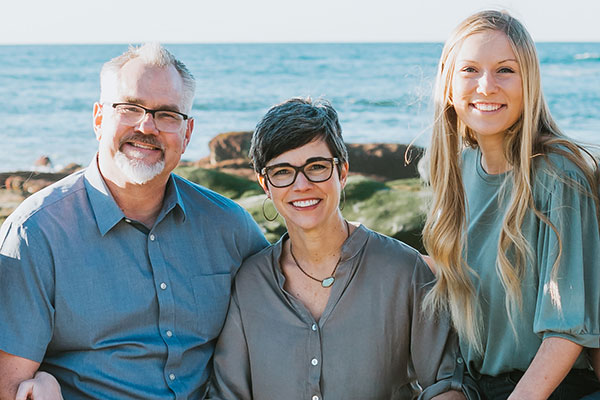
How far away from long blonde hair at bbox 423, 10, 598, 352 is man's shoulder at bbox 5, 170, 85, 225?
5.25 ft

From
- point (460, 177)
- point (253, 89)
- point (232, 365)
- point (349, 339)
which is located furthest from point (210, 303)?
point (253, 89)

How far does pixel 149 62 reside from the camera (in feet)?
10.6

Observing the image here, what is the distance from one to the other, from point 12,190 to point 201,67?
82.0ft

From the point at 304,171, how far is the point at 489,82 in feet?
2.74

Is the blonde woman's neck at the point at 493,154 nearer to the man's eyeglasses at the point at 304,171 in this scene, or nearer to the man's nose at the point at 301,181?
the man's eyeglasses at the point at 304,171

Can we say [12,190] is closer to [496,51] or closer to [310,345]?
[310,345]

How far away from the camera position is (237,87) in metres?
26.4

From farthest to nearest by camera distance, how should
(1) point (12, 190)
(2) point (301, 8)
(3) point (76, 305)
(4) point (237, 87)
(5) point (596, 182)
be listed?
(2) point (301, 8) → (4) point (237, 87) → (1) point (12, 190) → (3) point (76, 305) → (5) point (596, 182)

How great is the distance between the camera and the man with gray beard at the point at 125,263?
2.87 m

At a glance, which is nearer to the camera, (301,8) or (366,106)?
(366,106)

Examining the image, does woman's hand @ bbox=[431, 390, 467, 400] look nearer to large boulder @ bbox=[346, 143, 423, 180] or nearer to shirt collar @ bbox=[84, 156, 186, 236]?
shirt collar @ bbox=[84, 156, 186, 236]

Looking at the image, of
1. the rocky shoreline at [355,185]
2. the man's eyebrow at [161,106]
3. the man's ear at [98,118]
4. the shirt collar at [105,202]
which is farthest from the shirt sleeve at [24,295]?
the rocky shoreline at [355,185]

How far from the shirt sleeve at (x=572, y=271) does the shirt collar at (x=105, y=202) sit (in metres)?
1.64

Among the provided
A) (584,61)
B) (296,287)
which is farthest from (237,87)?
(296,287)
